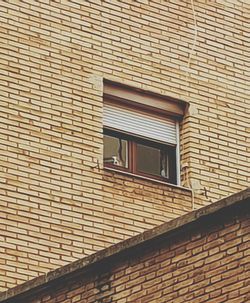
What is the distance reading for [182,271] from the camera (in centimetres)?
1413

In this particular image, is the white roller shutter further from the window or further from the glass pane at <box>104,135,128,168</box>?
the glass pane at <box>104,135,128,168</box>

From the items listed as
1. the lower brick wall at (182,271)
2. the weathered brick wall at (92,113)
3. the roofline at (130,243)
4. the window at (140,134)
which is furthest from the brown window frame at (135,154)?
the lower brick wall at (182,271)

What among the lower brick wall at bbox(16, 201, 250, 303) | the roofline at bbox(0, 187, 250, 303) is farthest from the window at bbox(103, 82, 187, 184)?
the lower brick wall at bbox(16, 201, 250, 303)

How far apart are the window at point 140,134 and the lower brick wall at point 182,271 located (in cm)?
550

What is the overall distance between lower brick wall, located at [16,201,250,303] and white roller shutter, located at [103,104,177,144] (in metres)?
5.63

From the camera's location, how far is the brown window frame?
2034 cm

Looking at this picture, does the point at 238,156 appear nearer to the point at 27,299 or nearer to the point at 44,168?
the point at 44,168

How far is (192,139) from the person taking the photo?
2095 cm

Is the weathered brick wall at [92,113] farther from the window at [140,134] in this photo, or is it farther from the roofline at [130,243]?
the roofline at [130,243]

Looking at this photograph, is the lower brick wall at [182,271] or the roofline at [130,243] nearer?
the lower brick wall at [182,271]

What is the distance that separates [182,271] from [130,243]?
2.24 ft

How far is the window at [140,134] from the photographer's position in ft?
66.9

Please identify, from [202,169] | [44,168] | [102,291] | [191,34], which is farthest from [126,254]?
[191,34]

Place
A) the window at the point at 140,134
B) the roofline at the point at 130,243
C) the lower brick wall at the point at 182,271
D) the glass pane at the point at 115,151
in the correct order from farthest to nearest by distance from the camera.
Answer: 1. the window at the point at 140,134
2. the glass pane at the point at 115,151
3. the roofline at the point at 130,243
4. the lower brick wall at the point at 182,271
